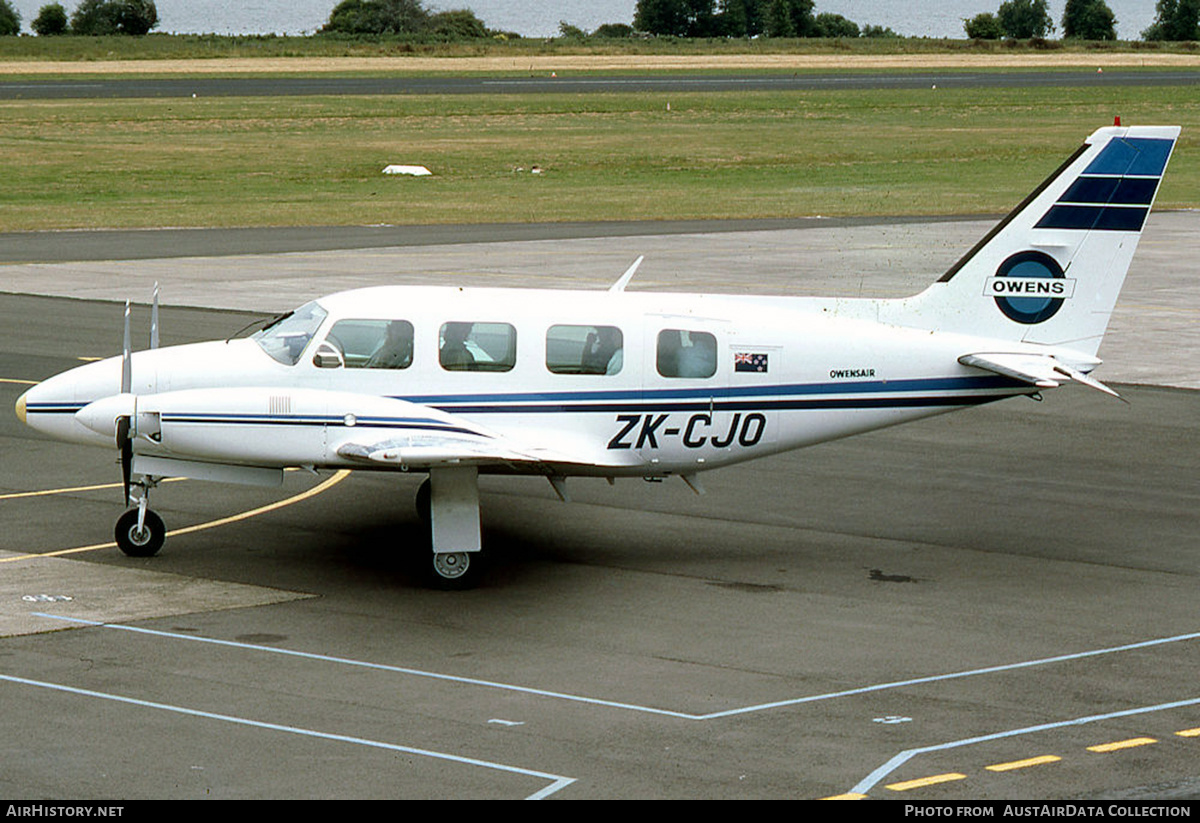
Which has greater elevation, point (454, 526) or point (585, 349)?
point (585, 349)

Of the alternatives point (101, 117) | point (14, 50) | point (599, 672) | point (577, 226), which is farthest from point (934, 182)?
point (14, 50)

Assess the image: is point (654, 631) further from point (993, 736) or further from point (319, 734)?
point (319, 734)

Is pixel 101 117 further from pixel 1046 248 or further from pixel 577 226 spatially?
pixel 1046 248

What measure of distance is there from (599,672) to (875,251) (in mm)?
35835

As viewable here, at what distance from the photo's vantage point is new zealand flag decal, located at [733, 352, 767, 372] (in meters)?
19.6

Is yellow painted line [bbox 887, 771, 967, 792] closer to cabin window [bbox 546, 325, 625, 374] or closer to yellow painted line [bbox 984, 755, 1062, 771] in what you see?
yellow painted line [bbox 984, 755, 1062, 771]

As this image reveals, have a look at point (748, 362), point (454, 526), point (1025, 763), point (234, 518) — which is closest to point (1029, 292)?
point (748, 362)

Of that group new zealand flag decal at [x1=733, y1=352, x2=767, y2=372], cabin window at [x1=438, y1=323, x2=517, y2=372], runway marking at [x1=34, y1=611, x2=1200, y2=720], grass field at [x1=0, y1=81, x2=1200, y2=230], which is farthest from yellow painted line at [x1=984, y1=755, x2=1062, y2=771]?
grass field at [x1=0, y1=81, x2=1200, y2=230]

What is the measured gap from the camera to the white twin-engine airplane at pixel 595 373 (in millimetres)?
18453

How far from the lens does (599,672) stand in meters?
15.6

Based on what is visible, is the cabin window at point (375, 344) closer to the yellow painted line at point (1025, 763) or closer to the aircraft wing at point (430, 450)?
the aircraft wing at point (430, 450)

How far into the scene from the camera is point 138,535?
19453 millimetres

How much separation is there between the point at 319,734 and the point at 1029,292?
11040mm
